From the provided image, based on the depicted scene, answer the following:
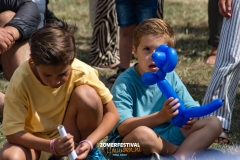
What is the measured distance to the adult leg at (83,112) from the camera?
3215mm

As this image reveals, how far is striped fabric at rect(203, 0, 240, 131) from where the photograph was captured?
385cm

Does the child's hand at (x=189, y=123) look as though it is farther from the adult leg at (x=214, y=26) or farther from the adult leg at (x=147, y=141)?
the adult leg at (x=214, y=26)

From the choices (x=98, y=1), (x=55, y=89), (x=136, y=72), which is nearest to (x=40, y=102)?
(x=55, y=89)

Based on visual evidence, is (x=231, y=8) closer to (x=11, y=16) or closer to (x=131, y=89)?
(x=131, y=89)

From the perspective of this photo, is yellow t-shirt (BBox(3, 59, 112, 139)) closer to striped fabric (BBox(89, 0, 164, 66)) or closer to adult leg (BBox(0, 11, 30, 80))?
adult leg (BBox(0, 11, 30, 80))

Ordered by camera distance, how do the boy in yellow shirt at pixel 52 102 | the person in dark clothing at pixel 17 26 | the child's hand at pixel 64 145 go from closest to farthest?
the child's hand at pixel 64 145
the boy in yellow shirt at pixel 52 102
the person in dark clothing at pixel 17 26

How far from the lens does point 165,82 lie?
3.17m

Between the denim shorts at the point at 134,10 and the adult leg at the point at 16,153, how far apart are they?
88.3 inches

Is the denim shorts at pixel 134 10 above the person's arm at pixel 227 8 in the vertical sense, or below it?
below

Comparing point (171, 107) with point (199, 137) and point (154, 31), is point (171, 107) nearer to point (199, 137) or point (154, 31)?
point (199, 137)

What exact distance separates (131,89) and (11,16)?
128 centimetres

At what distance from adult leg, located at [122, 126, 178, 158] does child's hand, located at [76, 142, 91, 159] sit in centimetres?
30

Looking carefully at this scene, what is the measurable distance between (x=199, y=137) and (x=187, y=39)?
3.58 metres

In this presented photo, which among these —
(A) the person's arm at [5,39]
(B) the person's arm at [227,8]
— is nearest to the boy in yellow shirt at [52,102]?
(A) the person's arm at [5,39]
